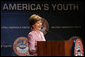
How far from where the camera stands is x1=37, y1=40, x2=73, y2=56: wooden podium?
194 cm

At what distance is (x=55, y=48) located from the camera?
1.98 m

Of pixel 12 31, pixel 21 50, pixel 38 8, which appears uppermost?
pixel 38 8

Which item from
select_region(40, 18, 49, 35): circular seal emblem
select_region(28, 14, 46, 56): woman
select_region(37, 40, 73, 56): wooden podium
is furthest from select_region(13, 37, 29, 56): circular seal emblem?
select_region(37, 40, 73, 56): wooden podium

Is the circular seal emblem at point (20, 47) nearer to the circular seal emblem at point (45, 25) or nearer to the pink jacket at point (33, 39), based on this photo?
the circular seal emblem at point (45, 25)

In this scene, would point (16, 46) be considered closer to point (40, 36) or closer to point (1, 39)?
point (1, 39)

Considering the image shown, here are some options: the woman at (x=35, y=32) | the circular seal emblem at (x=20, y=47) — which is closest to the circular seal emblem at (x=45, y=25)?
the circular seal emblem at (x=20, y=47)

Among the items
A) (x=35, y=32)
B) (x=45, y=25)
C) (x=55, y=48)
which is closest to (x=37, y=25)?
(x=35, y=32)

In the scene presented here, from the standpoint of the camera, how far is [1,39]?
17.9ft

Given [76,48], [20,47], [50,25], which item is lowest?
[20,47]

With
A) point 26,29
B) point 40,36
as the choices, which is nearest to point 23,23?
point 26,29

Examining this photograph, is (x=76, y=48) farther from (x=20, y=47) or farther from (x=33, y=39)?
(x=20, y=47)

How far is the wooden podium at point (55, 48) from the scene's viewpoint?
194 centimetres

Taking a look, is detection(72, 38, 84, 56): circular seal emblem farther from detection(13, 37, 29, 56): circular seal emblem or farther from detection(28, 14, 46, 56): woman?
detection(13, 37, 29, 56): circular seal emblem

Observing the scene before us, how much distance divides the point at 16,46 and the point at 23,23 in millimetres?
482
